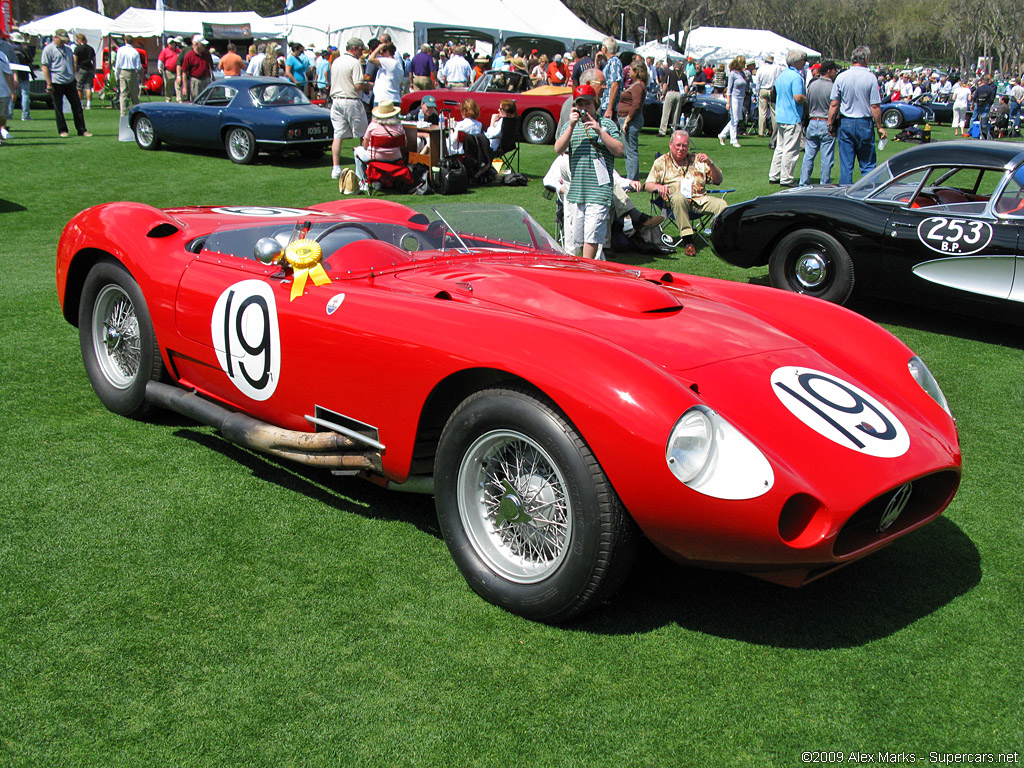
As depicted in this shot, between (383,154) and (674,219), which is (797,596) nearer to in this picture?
(674,219)

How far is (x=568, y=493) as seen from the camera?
9.02 feet

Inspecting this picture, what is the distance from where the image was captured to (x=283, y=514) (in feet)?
12.2

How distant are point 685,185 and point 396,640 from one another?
299 inches

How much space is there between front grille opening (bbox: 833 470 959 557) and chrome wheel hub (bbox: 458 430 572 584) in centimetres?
87

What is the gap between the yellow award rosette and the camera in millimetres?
3652

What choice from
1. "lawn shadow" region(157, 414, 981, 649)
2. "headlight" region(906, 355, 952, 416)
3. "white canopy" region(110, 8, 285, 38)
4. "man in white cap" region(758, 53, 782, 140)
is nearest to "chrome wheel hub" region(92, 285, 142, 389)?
"lawn shadow" region(157, 414, 981, 649)

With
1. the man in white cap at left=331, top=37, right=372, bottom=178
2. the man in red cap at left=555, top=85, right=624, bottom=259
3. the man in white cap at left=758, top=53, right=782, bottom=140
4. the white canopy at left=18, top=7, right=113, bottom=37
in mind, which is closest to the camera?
the man in red cap at left=555, top=85, right=624, bottom=259

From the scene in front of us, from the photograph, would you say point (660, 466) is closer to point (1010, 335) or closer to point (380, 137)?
point (1010, 335)

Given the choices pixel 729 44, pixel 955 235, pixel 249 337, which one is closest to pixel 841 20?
pixel 729 44

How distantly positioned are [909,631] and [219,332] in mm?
2988

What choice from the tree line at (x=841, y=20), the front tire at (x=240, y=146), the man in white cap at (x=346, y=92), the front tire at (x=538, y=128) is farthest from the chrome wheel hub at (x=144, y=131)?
the tree line at (x=841, y=20)

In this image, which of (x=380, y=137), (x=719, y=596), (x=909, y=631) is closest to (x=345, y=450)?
(x=719, y=596)

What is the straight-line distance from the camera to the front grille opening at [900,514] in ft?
8.96

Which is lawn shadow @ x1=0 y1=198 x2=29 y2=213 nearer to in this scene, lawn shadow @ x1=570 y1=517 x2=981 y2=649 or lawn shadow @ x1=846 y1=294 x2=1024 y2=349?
lawn shadow @ x1=846 y1=294 x2=1024 y2=349
